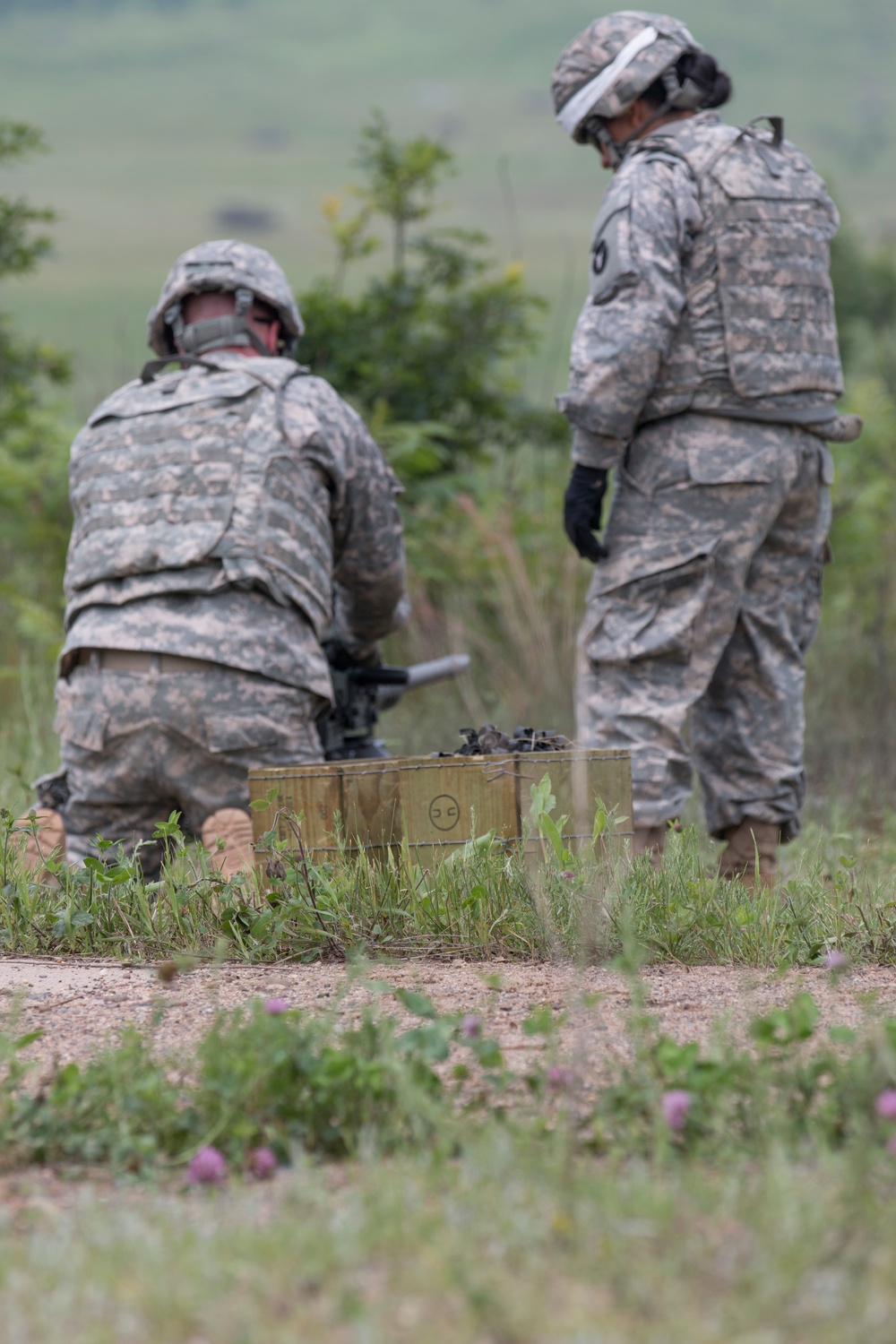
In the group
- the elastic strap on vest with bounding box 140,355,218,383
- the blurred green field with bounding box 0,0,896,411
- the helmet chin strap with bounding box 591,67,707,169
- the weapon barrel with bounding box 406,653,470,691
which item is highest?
the blurred green field with bounding box 0,0,896,411

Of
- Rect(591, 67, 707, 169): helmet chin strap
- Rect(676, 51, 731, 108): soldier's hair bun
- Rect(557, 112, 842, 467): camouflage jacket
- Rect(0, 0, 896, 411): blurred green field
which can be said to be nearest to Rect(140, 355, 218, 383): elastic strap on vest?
Rect(557, 112, 842, 467): camouflage jacket

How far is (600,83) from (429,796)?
212cm

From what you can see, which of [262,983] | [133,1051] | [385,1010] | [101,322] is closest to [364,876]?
[262,983]

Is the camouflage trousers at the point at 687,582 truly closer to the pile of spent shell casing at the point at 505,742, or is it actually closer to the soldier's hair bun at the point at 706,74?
the pile of spent shell casing at the point at 505,742

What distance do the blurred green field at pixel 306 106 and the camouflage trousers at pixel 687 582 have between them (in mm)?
58964

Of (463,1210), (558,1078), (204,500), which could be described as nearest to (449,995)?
(558,1078)

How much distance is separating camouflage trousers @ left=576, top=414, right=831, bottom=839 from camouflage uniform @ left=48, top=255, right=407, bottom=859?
0.72 m

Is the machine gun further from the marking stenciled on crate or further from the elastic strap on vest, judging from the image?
Answer: the marking stenciled on crate

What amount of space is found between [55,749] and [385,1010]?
332 centimetres

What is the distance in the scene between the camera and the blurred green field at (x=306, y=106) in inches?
3440

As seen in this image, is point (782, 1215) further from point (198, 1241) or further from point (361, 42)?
point (361, 42)

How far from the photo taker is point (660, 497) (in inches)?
149

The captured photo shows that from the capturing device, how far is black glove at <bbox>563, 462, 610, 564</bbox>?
3.82 m

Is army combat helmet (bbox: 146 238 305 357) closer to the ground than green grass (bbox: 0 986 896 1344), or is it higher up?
higher up
